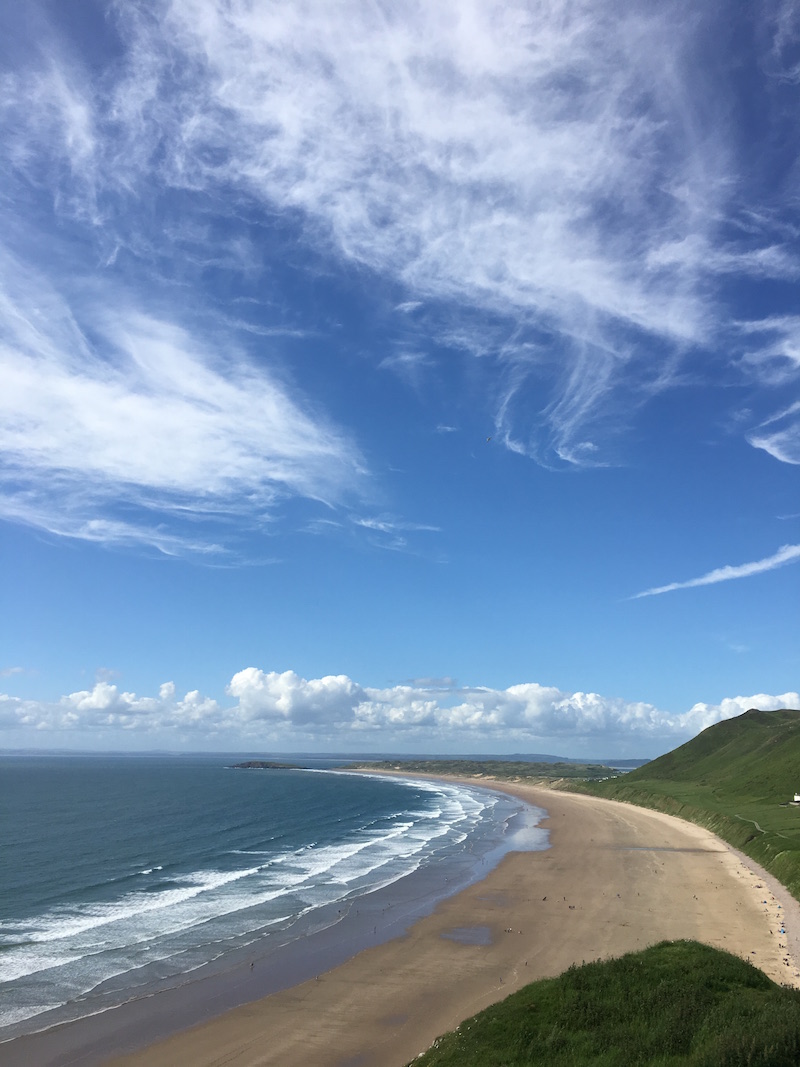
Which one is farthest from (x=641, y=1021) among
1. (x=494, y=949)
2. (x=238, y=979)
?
(x=238, y=979)

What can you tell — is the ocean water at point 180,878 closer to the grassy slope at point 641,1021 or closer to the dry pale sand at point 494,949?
the dry pale sand at point 494,949

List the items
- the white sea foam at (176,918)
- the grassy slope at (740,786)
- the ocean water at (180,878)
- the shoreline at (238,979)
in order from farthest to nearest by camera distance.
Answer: the grassy slope at (740,786) → the ocean water at (180,878) → the white sea foam at (176,918) → the shoreline at (238,979)

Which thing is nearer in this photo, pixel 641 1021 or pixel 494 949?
pixel 641 1021

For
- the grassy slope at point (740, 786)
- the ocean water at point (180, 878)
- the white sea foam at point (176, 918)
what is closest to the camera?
the white sea foam at point (176, 918)

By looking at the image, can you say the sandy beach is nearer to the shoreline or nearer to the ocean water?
the shoreline

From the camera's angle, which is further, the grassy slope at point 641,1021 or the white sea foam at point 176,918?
the white sea foam at point 176,918

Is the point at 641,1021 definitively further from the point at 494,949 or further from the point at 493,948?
the point at 493,948

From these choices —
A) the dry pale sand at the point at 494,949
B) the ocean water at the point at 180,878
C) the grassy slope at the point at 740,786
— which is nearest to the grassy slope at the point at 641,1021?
the dry pale sand at the point at 494,949
